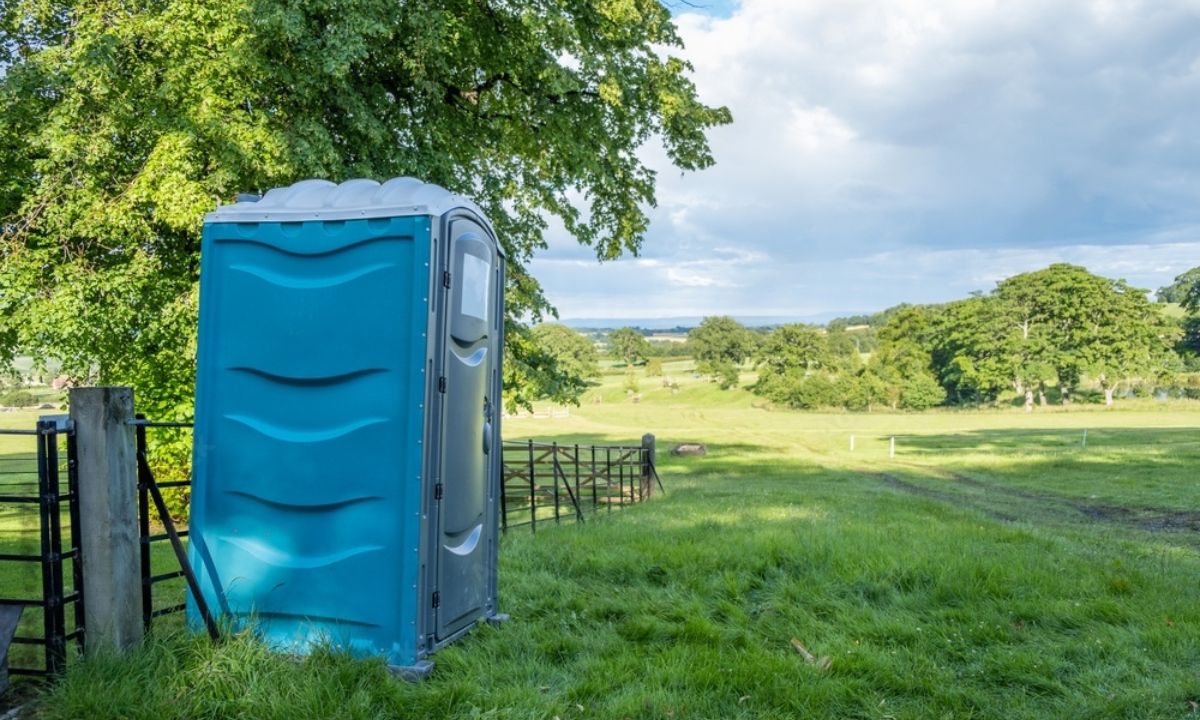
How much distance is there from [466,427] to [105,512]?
1.73 metres

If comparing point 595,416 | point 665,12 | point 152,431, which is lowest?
point 595,416

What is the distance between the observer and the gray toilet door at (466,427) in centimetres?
425

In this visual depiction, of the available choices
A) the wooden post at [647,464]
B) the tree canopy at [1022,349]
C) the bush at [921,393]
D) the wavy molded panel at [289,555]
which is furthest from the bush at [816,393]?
the wavy molded panel at [289,555]

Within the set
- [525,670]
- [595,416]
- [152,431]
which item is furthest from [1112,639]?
[595,416]

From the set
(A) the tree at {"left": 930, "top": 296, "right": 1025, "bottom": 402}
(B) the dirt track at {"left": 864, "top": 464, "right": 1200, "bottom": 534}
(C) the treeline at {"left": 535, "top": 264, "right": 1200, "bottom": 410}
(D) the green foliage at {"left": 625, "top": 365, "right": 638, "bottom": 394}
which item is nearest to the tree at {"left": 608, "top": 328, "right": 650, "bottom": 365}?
(D) the green foliage at {"left": 625, "top": 365, "right": 638, "bottom": 394}

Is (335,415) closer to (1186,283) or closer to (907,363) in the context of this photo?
(907,363)

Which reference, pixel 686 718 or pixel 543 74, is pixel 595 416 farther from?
pixel 686 718

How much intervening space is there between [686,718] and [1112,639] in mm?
2808

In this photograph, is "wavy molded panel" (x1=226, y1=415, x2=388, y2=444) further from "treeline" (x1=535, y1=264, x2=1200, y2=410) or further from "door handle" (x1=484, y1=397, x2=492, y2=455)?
"treeline" (x1=535, y1=264, x2=1200, y2=410)

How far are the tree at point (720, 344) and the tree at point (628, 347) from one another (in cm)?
664

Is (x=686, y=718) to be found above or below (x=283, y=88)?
below

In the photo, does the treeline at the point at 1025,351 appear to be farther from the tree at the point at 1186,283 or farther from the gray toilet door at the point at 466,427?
the gray toilet door at the point at 466,427

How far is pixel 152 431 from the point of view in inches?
464

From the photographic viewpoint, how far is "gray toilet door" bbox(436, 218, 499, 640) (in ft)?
13.9
